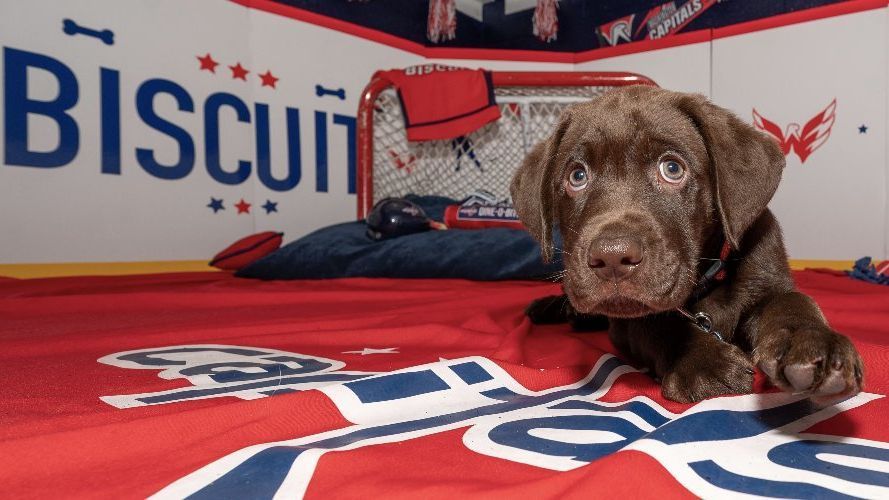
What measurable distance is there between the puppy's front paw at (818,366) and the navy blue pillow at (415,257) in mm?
2236

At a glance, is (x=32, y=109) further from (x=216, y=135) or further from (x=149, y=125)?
(x=216, y=135)

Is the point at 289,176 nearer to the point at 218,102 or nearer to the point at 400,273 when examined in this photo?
the point at 218,102

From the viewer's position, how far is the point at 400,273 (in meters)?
3.69

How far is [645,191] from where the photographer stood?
1475 mm

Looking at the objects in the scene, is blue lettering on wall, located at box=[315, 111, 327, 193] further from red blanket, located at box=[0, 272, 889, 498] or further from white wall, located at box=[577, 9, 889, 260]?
red blanket, located at box=[0, 272, 889, 498]

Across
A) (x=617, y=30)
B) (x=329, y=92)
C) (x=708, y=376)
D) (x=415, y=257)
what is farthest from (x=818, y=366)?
(x=617, y=30)

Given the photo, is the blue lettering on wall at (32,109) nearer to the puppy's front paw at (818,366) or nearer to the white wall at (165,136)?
the white wall at (165,136)

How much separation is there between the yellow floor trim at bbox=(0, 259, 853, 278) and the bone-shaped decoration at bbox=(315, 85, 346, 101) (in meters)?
2.12

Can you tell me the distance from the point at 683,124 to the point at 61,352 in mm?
1776

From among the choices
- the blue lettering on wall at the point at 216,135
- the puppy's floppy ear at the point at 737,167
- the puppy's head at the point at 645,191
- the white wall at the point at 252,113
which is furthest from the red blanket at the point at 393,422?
the blue lettering on wall at the point at 216,135

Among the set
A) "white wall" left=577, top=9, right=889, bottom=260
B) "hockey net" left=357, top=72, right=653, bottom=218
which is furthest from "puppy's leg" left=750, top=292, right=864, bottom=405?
"white wall" left=577, top=9, right=889, bottom=260

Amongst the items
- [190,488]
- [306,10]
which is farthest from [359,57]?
[190,488]

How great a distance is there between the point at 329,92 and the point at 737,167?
5538 mm

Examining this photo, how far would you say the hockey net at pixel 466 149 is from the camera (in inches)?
238
